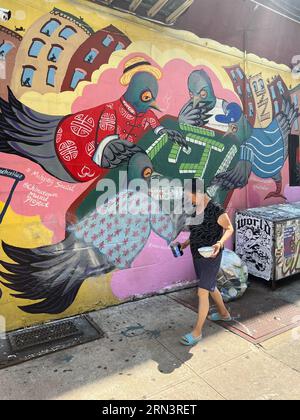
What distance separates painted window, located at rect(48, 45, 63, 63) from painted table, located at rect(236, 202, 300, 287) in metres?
3.51

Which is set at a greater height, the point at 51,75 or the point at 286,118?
the point at 51,75

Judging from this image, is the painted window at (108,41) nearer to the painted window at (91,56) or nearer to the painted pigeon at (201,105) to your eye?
the painted window at (91,56)

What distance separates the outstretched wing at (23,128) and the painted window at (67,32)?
2.97 ft

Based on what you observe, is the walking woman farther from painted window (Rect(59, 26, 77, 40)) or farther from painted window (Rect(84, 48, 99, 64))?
painted window (Rect(59, 26, 77, 40))

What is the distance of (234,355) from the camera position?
343cm

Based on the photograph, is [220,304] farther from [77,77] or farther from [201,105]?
[77,77]

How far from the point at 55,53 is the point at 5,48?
1.77 feet

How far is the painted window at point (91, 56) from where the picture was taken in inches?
163

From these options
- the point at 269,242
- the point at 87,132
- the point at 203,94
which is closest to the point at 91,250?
the point at 87,132

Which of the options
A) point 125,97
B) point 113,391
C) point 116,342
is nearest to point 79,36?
point 125,97

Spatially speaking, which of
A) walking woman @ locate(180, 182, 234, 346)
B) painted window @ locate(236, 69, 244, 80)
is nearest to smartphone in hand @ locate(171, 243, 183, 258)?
walking woman @ locate(180, 182, 234, 346)

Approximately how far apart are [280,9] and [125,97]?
3.51 m

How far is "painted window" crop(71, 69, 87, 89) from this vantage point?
4.07 metres

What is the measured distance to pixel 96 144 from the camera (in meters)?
4.31
